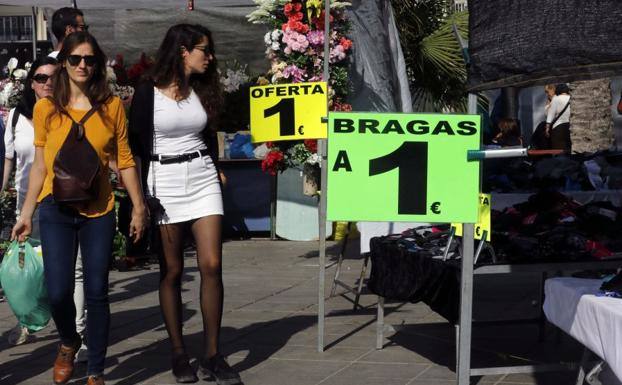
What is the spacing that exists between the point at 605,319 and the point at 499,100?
1167cm

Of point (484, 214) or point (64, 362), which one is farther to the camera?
point (64, 362)

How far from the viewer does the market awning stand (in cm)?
453

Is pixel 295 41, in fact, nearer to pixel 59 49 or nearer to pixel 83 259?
pixel 59 49

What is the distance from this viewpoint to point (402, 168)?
18.2 feet

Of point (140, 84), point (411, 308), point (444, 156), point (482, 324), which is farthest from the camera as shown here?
point (411, 308)

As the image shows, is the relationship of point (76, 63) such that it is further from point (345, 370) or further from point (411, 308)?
point (411, 308)

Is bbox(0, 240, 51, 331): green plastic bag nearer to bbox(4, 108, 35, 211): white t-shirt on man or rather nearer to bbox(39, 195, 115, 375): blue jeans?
bbox(4, 108, 35, 211): white t-shirt on man

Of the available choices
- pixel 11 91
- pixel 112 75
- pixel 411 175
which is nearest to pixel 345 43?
pixel 112 75

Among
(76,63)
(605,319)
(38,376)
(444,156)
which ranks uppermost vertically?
(76,63)

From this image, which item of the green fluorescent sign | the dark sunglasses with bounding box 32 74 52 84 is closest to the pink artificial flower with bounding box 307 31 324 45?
the dark sunglasses with bounding box 32 74 52 84

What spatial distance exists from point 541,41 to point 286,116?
2991 millimetres

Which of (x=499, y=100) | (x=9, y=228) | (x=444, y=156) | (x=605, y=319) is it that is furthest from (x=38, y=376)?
(x=499, y=100)

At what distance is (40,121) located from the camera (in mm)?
6312

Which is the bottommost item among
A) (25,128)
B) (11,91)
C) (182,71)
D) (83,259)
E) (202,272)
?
(202,272)
